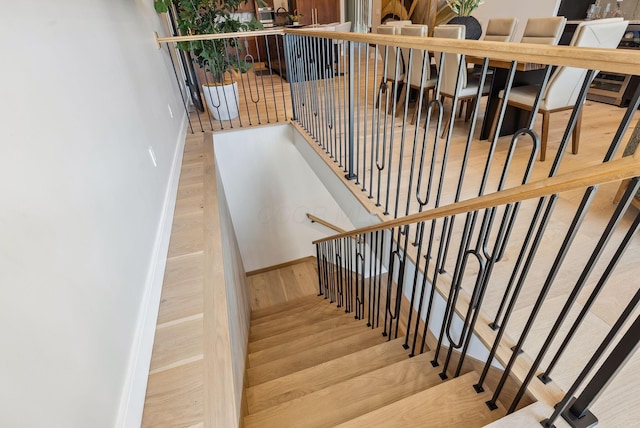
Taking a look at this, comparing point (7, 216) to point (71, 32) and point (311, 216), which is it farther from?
point (311, 216)

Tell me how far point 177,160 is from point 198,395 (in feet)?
7.09

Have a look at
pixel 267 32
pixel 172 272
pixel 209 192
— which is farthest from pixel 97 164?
pixel 267 32

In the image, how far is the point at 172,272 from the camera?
1679 mm

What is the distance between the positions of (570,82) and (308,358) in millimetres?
2760

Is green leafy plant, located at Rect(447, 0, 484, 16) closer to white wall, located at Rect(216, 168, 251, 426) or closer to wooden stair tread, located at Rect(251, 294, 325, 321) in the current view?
white wall, located at Rect(216, 168, 251, 426)

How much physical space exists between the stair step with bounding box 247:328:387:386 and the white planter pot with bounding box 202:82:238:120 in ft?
9.02

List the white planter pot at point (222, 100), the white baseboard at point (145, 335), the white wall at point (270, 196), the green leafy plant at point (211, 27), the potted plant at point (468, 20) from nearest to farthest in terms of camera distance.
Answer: the white baseboard at point (145, 335) < the green leafy plant at point (211, 27) < the potted plant at point (468, 20) < the white planter pot at point (222, 100) < the white wall at point (270, 196)

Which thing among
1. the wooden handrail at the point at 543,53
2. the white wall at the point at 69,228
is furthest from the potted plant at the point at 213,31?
the wooden handrail at the point at 543,53

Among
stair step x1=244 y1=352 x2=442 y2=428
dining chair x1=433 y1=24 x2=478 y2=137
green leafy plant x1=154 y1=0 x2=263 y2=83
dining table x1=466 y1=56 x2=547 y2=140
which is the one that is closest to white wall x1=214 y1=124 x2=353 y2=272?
green leafy plant x1=154 y1=0 x2=263 y2=83

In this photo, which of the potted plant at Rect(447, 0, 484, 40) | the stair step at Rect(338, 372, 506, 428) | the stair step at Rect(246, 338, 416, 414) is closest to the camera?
the stair step at Rect(338, 372, 506, 428)

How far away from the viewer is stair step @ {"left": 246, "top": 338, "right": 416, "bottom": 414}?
1.80m

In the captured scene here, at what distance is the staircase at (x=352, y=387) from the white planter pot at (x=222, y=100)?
2.67 meters

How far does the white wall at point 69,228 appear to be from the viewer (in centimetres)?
68

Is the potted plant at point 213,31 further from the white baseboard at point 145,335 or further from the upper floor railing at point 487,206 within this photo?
the white baseboard at point 145,335
